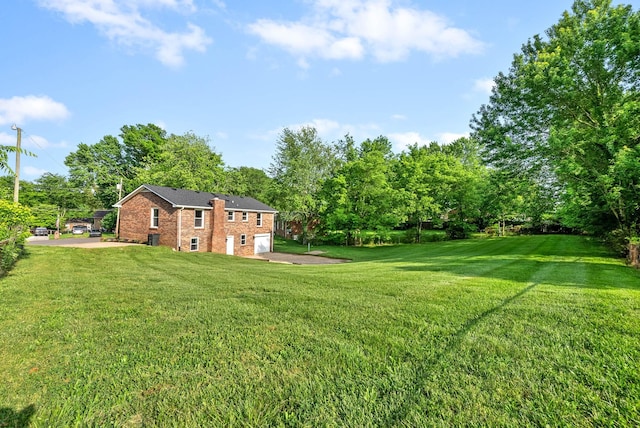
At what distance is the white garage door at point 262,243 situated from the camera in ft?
88.3

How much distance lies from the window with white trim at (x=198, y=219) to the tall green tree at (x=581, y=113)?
20.1m

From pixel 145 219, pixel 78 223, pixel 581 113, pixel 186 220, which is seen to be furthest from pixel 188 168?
pixel 581 113

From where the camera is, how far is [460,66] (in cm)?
1334

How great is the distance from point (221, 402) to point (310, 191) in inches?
1218

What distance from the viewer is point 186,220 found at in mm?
21172

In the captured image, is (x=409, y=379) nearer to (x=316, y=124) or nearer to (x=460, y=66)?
(x=460, y=66)

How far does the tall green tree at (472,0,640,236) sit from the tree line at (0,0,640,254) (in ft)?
0.17

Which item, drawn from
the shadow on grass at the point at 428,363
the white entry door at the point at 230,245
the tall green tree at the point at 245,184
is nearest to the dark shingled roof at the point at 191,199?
the white entry door at the point at 230,245

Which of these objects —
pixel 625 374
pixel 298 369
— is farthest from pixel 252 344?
pixel 625 374

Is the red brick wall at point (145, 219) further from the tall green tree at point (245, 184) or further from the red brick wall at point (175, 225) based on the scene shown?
the tall green tree at point (245, 184)

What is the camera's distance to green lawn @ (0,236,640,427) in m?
2.30

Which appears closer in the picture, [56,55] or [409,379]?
[409,379]

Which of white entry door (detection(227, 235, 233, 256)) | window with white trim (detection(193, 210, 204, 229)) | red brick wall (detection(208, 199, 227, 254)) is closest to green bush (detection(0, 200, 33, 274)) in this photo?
window with white trim (detection(193, 210, 204, 229))

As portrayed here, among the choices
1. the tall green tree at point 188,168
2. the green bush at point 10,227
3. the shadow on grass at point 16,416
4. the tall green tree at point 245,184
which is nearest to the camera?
the shadow on grass at point 16,416
